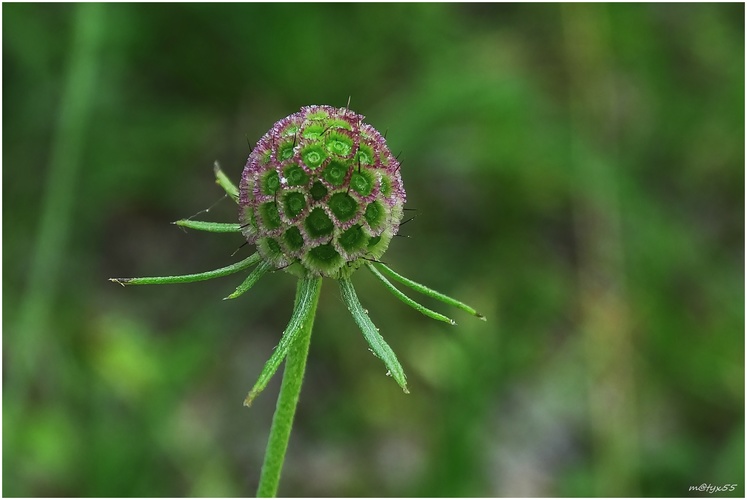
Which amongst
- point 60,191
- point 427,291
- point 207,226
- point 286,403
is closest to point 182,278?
point 207,226

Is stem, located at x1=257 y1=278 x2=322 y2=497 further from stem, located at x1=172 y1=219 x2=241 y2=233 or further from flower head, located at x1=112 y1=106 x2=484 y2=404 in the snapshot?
stem, located at x1=172 y1=219 x2=241 y2=233

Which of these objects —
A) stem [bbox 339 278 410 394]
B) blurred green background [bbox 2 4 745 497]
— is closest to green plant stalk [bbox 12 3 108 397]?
blurred green background [bbox 2 4 745 497]

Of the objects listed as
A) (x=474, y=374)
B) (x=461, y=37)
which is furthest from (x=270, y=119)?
(x=474, y=374)

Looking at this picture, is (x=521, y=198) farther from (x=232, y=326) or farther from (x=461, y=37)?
(x=232, y=326)

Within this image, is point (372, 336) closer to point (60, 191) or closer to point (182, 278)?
point (182, 278)

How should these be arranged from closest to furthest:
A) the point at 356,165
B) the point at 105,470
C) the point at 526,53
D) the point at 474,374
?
the point at 356,165
the point at 105,470
the point at 474,374
the point at 526,53

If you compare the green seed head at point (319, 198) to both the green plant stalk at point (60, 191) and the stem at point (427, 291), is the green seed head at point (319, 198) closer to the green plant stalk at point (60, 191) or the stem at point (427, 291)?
the stem at point (427, 291)
